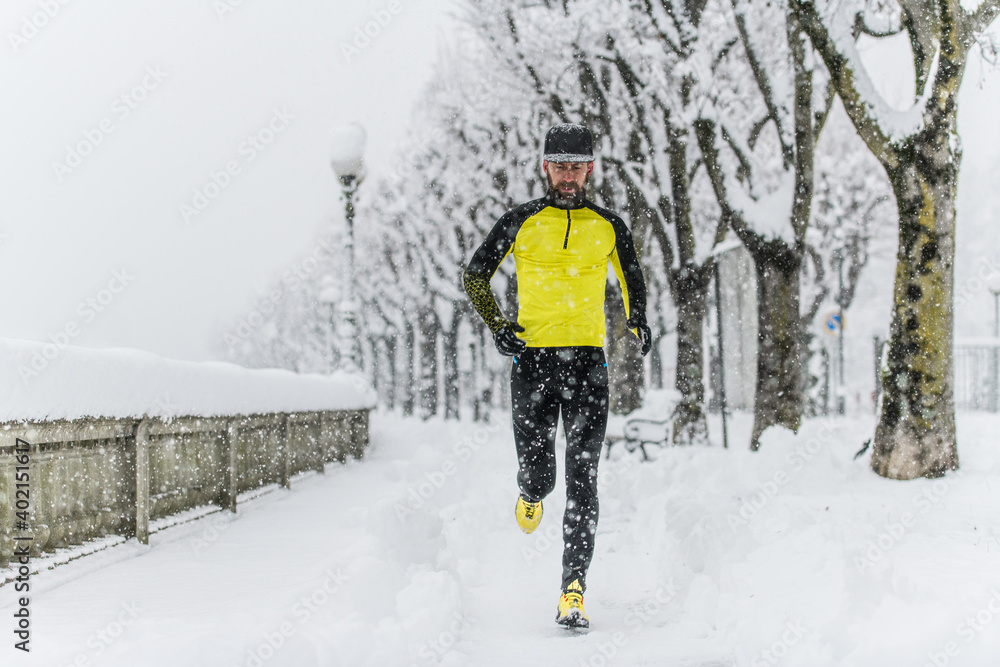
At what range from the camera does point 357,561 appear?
16.0ft

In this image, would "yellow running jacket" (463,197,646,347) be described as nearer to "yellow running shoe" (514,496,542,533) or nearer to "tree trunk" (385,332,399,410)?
"yellow running shoe" (514,496,542,533)

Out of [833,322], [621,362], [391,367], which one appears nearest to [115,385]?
[621,362]

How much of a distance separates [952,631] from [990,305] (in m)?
64.6

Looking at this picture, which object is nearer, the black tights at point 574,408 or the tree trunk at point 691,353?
the black tights at point 574,408

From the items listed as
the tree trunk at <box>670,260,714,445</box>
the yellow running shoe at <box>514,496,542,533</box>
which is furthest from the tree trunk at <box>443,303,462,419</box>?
the yellow running shoe at <box>514,496,542,533</box>

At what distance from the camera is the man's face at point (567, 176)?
471 centimetres

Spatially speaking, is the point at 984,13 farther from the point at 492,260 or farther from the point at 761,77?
the point at 492,260

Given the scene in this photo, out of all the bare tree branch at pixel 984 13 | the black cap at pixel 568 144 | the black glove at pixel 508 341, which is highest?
the bare tree branch at pixel 984 13

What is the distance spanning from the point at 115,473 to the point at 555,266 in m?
3.39
